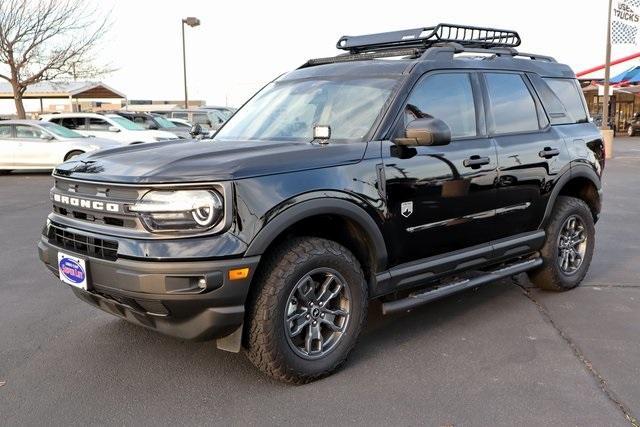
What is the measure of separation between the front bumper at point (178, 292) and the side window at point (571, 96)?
139 inches

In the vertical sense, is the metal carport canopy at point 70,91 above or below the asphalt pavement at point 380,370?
above

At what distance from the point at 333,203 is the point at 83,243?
1.42 m

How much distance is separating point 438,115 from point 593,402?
206cm

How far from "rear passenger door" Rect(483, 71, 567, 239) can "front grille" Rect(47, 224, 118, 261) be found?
276 cm

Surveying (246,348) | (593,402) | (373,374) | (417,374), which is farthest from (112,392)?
(593,402)

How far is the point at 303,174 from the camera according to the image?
338 cm

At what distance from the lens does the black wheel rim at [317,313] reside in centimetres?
348

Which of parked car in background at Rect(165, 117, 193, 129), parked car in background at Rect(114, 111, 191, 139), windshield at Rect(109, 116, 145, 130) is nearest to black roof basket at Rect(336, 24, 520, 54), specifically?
windshield at Rect(109, 116, 145, 130)

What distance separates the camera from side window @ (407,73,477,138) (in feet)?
13.6

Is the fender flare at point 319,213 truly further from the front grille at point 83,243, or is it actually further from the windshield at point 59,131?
the windshield at point 59,131

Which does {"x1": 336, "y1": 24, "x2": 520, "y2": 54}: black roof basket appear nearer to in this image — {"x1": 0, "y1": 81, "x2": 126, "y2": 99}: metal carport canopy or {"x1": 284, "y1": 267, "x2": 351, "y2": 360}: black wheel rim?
{"x1": 284, "y1": 267, "x2": 351, "y2": 360}: black wheel rim

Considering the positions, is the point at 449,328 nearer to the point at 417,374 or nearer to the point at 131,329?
the point at 417,374

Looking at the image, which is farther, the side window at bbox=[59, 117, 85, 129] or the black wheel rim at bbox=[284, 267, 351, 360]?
the side window at bbox=[59, 117, 85, 129]

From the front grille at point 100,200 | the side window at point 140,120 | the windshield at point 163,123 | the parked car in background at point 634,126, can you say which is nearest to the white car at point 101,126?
the side window at point 140,120
